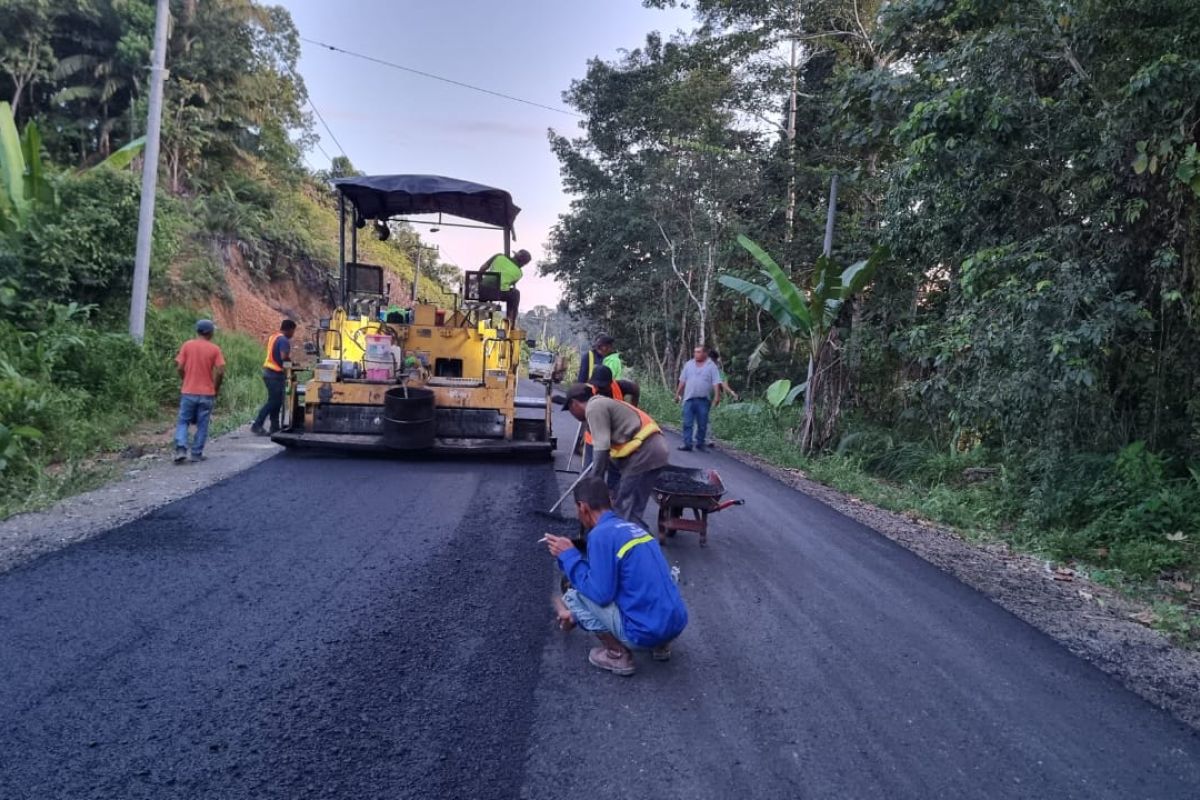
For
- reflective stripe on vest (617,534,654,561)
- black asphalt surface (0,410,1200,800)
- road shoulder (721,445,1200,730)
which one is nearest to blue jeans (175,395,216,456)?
black asphalt surface (0,410,1200,800)

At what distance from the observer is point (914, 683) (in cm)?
390

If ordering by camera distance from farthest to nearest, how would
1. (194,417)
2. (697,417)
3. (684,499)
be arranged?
(697,417) → (194,417) → (684,499)

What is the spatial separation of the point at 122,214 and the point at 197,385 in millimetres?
6025

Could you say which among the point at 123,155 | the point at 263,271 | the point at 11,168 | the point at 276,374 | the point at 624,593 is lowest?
the point at 624,593

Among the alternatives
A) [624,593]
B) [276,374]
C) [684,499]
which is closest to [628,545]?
[624,593]

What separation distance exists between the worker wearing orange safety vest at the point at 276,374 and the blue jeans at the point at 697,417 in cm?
574

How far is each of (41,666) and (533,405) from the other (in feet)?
24.1

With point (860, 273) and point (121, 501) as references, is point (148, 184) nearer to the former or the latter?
point (121, 501)

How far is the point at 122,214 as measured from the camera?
41.7ft

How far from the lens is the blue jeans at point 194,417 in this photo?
28.6ft

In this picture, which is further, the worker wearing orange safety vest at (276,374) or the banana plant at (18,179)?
the banana plant at (18,179)

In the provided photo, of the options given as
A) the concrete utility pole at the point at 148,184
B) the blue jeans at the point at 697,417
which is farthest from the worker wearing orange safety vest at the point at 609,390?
the concrete utility pole at the point at 148,184

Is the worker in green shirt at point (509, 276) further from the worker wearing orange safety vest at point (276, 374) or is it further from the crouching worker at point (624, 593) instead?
the crouching worker at point (624, 593)

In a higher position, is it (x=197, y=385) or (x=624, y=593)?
(x=197, y=385)
